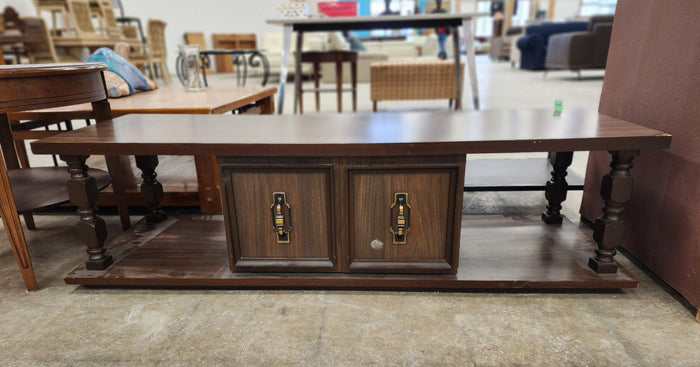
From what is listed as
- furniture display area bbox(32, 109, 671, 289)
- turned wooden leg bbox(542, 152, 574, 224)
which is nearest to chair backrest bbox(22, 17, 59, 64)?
furniture display area bbox(32, 109, 671, 289)

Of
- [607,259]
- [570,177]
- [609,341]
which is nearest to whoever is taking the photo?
[609,341]

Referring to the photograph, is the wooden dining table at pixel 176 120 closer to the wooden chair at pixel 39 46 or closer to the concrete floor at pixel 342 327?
the concrete floor at pixel 342 327

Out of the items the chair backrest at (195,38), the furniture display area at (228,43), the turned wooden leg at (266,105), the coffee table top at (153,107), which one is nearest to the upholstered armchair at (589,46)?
the turned wooden leg at (266,105)

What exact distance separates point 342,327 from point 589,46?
6.73 m

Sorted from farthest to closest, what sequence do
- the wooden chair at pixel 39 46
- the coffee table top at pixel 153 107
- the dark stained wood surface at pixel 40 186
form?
1. the wooden chair at pixel 39 46
2. the coffee table top at pixel 153 107
3. the dark stained wood surface at pixel 40 186

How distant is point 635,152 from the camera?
1.04 metres

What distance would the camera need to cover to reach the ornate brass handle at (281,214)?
1.14 m

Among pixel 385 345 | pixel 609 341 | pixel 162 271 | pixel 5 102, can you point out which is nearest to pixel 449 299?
pixel 385 345

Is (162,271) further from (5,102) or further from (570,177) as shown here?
(570,177)

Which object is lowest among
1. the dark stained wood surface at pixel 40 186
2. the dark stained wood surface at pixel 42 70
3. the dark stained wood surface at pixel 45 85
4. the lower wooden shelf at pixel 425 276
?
the lower wooden shelf at pixel 425 276

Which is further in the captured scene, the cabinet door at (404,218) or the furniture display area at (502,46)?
the furniture display area at (502,46)

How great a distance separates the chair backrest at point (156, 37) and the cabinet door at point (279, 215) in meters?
6.73

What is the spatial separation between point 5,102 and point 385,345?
119 cm

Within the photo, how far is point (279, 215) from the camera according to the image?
1.14 metres
